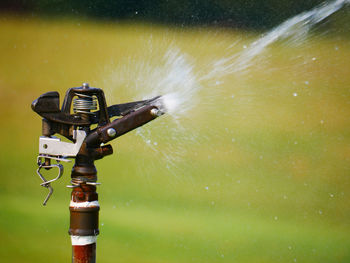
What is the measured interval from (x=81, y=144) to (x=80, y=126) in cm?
5

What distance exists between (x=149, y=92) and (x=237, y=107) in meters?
0.34

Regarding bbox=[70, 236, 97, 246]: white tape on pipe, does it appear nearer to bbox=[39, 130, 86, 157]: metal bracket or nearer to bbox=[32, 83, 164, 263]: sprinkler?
bbox=[32, 83, 164, 263]: sprinkler

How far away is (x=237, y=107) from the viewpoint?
187cm

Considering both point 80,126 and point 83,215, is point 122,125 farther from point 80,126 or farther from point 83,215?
point 83,215

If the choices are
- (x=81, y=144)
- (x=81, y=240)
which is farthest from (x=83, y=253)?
(x=81, y=144)

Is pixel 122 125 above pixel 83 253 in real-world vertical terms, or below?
above

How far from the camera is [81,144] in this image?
1233 millimetres

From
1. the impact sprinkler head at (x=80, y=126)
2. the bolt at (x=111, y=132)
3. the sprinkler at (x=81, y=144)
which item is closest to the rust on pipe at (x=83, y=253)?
the sprinkler at (x=81, y=144)

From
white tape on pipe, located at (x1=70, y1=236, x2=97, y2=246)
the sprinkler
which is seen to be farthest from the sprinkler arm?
white tape on pipe, located at (x1=70, y1=236, x2=97, y2=246)

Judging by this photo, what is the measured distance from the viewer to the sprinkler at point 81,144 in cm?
122

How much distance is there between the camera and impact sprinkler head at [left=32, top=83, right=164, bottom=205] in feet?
4.02

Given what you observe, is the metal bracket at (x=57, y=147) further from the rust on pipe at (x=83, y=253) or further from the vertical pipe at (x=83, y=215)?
the rust on pipe at (x=83, y=253)

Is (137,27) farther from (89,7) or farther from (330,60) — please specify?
(330,60)

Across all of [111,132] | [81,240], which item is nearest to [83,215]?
[81,240]
